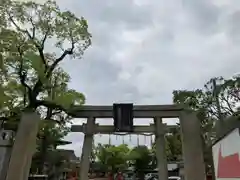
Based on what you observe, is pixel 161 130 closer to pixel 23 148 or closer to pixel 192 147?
pixel 192 147

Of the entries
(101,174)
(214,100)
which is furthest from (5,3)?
(101,174)

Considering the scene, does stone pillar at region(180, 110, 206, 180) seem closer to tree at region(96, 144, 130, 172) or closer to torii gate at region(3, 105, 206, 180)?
torii gate at region(3, 105, 206, 180)

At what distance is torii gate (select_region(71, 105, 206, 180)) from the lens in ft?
42.7

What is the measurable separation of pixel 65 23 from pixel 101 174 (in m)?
34.9

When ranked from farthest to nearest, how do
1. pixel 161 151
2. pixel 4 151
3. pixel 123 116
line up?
1. pixel 161 151
2. pixel 123 116
3. pixel 4 151

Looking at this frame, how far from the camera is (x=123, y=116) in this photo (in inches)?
560

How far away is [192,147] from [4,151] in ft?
26.9

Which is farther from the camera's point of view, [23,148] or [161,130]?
[161,130]

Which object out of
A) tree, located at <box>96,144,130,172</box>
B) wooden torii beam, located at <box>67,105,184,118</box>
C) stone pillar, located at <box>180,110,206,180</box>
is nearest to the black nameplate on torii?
wooden torii beam, located at <box>67,105,184,118</box>

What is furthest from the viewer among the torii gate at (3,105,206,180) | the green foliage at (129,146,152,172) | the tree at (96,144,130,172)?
the tree at (96,144,130,172)

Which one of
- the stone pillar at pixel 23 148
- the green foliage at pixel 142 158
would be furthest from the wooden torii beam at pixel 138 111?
the green foliage at pixel 142 158

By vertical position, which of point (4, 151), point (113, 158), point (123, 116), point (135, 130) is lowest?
point (4, 151)

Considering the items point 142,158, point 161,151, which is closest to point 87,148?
point 161,151

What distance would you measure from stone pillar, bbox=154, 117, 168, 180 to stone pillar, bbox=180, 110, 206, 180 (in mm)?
1596
